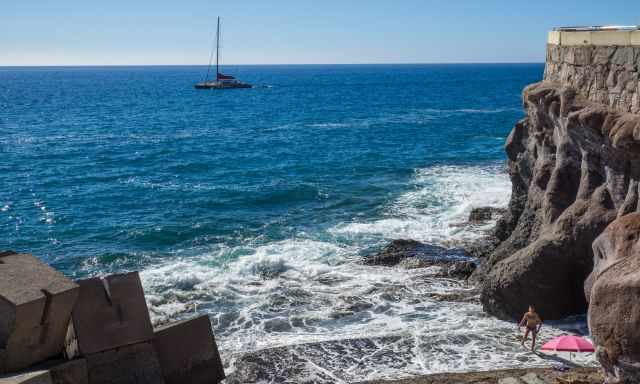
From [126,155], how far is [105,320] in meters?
36.7

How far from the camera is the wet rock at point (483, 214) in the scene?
1062 inches

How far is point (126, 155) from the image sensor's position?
46750 millimetres

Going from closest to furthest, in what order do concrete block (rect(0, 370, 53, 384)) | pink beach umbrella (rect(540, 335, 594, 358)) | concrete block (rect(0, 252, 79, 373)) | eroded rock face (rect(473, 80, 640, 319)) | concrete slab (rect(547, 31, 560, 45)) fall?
concrete block (rect(0, 370, 53, 384)) → concrete block (rect(0, 252, 79, 373)) → pink beach umbrella (rect(540, 335, 594, 358)) → eroded rock face (rect(473, 80, 640, 319)) → concrete slab (rect(547, 31, 560, 45))

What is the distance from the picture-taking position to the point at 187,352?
41.9ft

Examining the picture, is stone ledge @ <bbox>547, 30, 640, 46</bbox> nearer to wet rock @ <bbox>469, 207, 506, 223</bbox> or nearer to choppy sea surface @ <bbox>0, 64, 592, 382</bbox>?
choppy sea surface @ <bbox>0, 64, 592, 382</bbox>

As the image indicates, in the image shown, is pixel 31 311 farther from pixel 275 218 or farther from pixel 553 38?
pixel 275 218

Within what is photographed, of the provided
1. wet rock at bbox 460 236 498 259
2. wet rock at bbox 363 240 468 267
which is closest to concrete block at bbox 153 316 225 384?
wet rock at bbox 363 240 468 267

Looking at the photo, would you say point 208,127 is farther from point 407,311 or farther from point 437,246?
point 407,311

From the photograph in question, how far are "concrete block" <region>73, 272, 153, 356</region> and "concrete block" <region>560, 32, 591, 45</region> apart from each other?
514 inches

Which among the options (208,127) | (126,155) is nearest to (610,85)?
(126,155)

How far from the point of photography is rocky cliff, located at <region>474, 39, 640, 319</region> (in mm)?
15469

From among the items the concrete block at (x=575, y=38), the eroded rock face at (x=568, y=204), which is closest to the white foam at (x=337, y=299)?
the eroded rock face at (x=568, y=204)

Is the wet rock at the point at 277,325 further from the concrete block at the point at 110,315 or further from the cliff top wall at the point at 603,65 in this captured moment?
the cliff top wall at the point at 603,65

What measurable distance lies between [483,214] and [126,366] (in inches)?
734
